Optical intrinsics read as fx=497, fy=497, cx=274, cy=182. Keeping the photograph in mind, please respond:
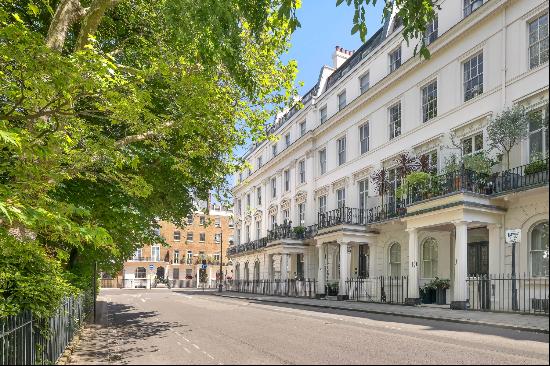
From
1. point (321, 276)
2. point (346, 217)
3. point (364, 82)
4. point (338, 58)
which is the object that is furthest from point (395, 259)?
point (338, 58)

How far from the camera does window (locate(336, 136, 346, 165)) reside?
3600cm

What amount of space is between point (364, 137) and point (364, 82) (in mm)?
3854

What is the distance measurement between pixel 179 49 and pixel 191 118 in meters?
2.12

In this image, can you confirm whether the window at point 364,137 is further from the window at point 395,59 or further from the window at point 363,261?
the window at point 363,261

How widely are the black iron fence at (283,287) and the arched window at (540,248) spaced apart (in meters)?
33.2

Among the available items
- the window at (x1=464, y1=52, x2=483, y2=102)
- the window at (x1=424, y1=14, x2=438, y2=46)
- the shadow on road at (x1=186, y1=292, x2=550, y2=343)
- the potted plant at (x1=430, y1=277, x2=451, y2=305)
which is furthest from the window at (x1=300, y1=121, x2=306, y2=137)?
the shadow on road at (x1=186, y1=292, x2=550, y2=343)

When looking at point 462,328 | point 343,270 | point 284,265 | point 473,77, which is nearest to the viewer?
point 462,328

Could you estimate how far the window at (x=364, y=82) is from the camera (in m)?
33.2

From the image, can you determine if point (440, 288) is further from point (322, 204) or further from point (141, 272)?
point (141, 272)

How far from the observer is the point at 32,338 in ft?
21.9

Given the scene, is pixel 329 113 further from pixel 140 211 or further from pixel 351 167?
pixel 140 211

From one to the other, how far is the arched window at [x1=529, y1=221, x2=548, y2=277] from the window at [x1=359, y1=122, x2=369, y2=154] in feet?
99.9

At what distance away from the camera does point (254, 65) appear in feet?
45.8

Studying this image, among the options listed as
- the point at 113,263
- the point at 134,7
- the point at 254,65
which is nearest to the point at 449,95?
the point at 254,65
